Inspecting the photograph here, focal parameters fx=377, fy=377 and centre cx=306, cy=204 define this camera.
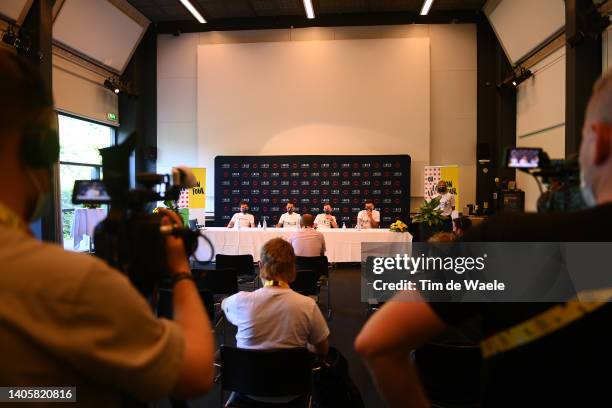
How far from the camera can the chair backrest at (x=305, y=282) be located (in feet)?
12.3

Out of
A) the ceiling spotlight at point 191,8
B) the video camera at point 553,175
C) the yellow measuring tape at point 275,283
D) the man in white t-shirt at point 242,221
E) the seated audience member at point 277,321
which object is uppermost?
the ceiling spotlight at point 191,8

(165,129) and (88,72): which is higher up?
(88,72)

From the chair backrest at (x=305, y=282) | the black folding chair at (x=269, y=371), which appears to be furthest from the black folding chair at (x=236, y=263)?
the black folding chair at (x=269, y=371)

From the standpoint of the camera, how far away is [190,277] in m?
0.76

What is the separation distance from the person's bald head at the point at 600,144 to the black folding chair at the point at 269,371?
55.0 inches

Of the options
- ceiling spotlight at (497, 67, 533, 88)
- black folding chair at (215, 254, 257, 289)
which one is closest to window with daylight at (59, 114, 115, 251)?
black folding chair at (215, 254, 257, 289)

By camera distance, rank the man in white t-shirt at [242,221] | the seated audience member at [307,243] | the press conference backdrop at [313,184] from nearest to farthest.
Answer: the seated audience member at [307,243]
the man in white t-shirt at [242,221]
the press conference backdrop at [313,184]

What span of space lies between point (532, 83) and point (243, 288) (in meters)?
6.81

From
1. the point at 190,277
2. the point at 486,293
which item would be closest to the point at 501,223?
the point at 486,293

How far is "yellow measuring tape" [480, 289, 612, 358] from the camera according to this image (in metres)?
0.62

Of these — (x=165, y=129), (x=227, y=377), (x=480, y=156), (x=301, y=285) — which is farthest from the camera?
(x=165, y=129)

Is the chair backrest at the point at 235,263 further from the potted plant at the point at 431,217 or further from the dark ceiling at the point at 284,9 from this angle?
the dark ceiling at the point at 284,9

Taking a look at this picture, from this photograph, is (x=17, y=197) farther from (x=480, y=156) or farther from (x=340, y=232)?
(x=480, y=156)

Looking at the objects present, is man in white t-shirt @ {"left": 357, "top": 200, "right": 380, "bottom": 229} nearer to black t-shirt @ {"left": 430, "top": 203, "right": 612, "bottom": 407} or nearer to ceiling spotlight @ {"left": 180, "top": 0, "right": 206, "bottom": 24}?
ceiling spotlight @ {"left": 180, "top": 0, "right": 206, "bottom": 24}
